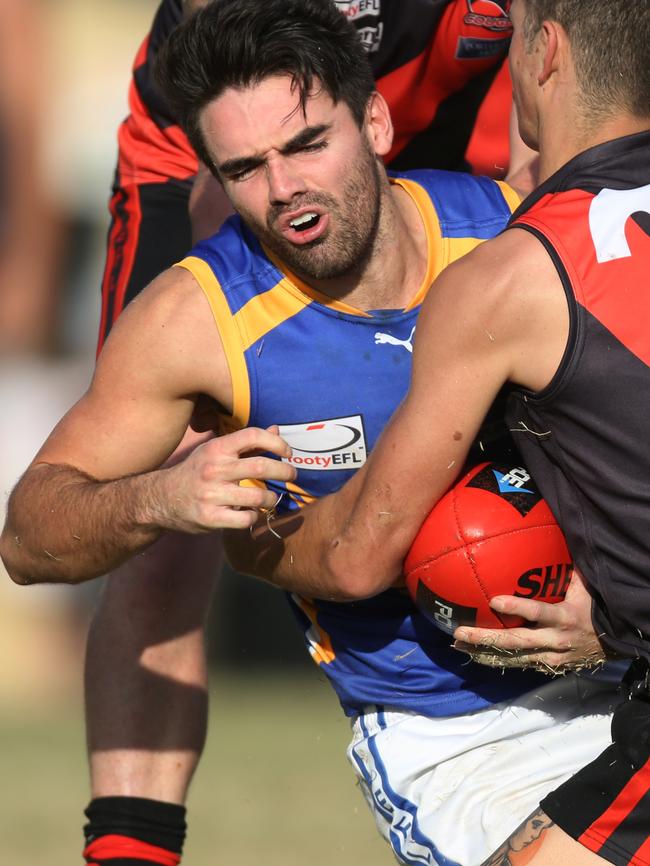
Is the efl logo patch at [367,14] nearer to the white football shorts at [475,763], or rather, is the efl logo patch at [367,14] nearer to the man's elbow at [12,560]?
the man's elbow at [12,560]

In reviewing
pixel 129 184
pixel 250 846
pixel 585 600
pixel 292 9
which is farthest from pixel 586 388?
pixel 250 846

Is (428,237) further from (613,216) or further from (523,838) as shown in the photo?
(523,838)

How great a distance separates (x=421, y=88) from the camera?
5133mm

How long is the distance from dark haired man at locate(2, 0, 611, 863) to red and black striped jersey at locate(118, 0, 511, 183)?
0.89m

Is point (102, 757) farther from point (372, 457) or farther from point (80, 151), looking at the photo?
point (80, 151)

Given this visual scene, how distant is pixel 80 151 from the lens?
9.32 meters

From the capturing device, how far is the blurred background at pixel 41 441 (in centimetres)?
717

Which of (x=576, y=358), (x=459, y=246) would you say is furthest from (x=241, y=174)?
(x=576, y=358)

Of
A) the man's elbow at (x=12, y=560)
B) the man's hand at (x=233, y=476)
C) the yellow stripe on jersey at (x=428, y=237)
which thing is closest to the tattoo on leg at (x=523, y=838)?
the man's hand at (x=233, y=476)

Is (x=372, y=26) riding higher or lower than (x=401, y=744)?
higher

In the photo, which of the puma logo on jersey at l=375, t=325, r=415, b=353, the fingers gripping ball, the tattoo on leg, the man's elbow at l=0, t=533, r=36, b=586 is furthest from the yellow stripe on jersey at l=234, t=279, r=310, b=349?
the tattoo on leg

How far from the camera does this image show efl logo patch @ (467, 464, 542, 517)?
3.31 meters

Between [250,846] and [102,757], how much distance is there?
1657mm

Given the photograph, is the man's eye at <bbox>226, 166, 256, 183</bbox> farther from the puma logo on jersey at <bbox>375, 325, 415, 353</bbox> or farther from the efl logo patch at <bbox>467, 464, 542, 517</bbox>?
the efl logo patch at <bbox>467, 464, 542, 517</bbox>
